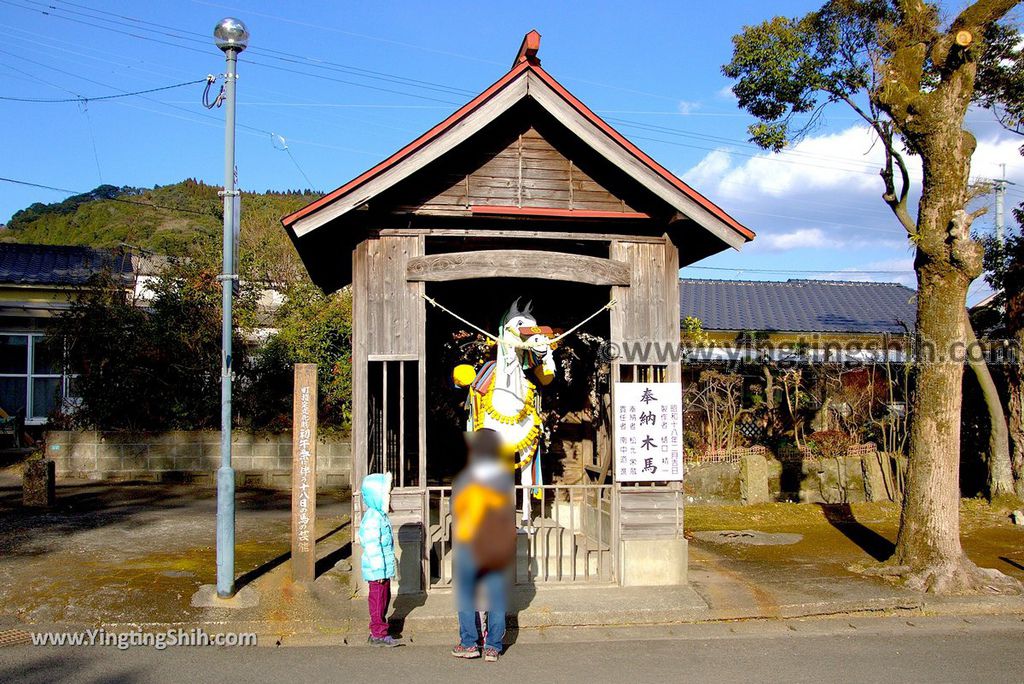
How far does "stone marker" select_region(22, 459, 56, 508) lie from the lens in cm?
1327

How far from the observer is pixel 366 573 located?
7367 millimetres

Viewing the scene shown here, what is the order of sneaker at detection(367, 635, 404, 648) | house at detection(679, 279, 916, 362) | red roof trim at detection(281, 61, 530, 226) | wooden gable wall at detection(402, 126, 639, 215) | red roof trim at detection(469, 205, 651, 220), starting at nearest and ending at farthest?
sneaker at detection(367, 635, 404, 648)
red roof trim at detection(281, 61, 530, 226)
red roof trim at detection(469, 205, 651, 220)
wooden gable wall at detection(402, 126, 639, 215)
house at detection(679, 279, 916, 362)

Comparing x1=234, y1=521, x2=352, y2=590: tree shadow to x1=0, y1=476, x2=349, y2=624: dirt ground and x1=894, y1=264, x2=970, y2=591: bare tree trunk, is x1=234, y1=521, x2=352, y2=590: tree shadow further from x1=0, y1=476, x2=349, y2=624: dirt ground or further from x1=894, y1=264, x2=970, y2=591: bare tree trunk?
x1=894, y1=264, x2=970, y2=591: bare tree trunk

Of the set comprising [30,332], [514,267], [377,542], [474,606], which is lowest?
[474,606]

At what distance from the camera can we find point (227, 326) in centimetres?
897

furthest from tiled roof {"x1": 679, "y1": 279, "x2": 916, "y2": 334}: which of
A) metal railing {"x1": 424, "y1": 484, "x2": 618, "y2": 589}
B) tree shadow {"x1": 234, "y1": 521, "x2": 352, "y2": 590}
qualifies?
tree shadow {"x1": 234, "y1": 521, "x2": 352, "y2": 590}

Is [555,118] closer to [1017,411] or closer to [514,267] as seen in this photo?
[514,267]

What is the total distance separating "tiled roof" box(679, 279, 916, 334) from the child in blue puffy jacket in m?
15.3

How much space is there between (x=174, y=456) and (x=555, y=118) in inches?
426

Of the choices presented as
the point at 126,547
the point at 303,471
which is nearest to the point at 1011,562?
the point at 303,471

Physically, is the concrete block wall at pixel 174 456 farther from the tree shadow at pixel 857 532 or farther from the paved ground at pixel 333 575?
the tree shadow at pixel 857 532

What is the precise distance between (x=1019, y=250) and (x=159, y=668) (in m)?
14.4

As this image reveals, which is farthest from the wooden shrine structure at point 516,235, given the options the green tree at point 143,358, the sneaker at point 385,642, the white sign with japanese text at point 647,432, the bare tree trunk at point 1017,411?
the green tree at point 143,358

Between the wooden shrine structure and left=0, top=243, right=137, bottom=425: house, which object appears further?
left=0, top=243, right=137, bottom=425: house
